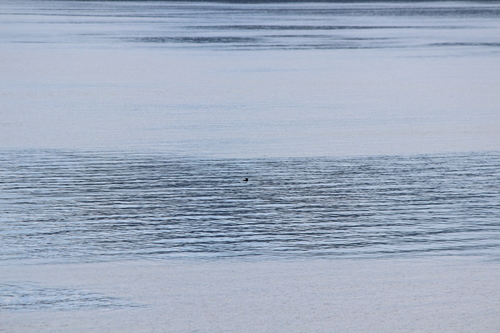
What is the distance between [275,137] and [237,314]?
23.4 ft

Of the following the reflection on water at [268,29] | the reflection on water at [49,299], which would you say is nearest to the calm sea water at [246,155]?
the reflection on water at [49,299]

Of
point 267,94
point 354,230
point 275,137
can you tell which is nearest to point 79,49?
point 267,94

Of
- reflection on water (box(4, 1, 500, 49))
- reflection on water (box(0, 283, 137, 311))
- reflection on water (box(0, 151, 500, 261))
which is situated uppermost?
reflection on water (box(4, 1, 500, 49))

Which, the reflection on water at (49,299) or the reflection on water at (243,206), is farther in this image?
the reflection on water at (243,206)

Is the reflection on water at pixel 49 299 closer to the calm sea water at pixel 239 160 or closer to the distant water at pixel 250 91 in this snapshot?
the calm sea water at pixel 239 160

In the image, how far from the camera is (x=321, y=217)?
8.87m

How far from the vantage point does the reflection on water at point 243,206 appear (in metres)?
7.90

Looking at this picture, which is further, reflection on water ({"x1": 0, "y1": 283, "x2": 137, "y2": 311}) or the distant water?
the distant water

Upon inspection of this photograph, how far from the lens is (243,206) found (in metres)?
9.30

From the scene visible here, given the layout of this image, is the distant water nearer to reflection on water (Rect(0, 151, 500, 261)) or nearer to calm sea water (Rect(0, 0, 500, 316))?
calm sea water (Rect(0, 0, 500, 316))

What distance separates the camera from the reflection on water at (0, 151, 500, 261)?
7.90 meters

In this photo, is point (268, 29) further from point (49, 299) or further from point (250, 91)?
point (49, 299)

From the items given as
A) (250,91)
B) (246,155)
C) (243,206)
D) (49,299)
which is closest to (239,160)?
(246,155)

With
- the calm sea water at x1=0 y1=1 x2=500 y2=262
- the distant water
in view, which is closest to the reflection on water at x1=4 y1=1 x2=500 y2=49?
the distant water
